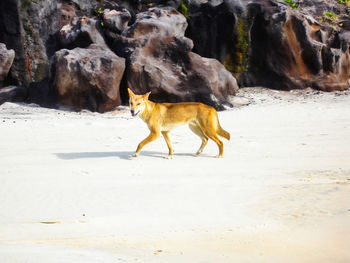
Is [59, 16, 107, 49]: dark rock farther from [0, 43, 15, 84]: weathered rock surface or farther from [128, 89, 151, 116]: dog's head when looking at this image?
[128, 89, 151, 116]: dog's head

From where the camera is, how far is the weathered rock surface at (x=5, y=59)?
46.9ft

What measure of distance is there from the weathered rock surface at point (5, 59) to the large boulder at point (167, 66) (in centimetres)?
322

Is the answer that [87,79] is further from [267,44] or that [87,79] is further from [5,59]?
[267,44]

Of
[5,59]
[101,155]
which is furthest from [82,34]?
[101,155]

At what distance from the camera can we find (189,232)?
380cm

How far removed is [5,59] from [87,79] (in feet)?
9.86

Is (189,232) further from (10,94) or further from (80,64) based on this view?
(10,94)

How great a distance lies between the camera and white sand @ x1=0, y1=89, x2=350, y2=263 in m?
3.37

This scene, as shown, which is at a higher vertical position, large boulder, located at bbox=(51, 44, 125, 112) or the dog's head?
the dog's head

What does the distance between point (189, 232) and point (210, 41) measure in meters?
13.5

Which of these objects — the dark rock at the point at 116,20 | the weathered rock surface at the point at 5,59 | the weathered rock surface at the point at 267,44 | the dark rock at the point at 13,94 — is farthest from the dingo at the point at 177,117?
the weathered rock surface at the point at 267,44

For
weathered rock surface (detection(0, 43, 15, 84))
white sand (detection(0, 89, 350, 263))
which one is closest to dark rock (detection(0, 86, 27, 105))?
weathered rock surface (detection(0, 43, 15, 84))

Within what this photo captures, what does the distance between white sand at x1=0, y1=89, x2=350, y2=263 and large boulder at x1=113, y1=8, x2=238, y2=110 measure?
13.3 ft

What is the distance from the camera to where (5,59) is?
14.3 m
